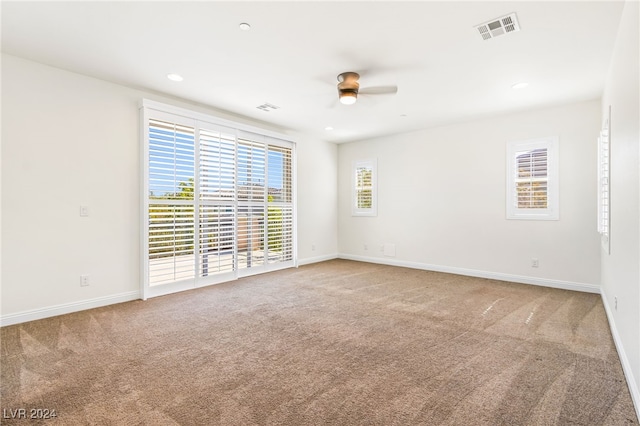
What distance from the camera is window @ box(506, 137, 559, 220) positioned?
15.6 feet

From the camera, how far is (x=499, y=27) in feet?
8.90

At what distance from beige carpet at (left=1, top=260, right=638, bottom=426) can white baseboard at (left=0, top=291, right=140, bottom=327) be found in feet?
0.44

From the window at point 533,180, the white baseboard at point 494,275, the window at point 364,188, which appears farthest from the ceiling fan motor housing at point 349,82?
the white baseboard at point 494,275

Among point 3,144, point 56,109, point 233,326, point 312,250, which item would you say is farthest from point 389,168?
point 3,144

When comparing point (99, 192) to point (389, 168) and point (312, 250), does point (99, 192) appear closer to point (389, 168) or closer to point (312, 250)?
point (312, 250)

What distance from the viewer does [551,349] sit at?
265 centimetres

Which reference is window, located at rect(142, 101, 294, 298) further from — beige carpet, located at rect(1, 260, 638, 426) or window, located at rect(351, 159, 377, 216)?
window, located at rect(351, 159, 377, 216)

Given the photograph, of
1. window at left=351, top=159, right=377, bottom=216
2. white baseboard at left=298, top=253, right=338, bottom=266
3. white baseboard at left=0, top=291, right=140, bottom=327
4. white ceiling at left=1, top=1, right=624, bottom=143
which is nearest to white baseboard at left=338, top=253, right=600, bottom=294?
white baseboard at left=298, top=253, right=338, bottom=266

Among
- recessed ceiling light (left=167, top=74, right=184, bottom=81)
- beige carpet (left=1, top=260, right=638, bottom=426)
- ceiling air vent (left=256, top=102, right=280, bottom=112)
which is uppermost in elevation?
ceiling air vent (left=256, top=102, right=280, bottom=112)

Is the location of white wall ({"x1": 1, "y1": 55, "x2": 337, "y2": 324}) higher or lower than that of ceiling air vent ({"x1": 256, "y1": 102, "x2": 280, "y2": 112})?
lower

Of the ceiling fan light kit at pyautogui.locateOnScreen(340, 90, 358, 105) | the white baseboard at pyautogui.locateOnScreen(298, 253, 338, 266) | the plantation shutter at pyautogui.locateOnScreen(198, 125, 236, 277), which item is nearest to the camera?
the ceiling fan light kit at pyautogui.locateOnScreen(340, 90, 358, 105)

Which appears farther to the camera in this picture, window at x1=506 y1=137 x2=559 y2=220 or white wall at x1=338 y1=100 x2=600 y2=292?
window at x1=506 y1=137 x2=559 y2=220

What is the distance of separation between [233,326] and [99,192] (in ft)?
7.88

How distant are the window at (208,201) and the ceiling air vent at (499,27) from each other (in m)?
3.75
